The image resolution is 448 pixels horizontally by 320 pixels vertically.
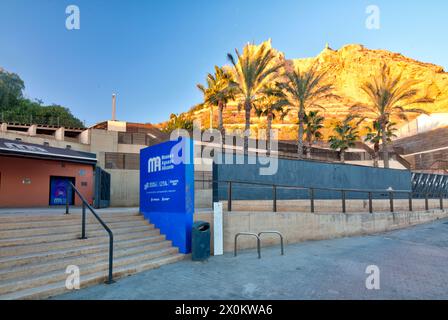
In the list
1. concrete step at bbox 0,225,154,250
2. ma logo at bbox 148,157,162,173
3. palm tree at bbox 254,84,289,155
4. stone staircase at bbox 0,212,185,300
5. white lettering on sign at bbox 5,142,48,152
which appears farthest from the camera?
palm tree at bbox 254,84,289,155

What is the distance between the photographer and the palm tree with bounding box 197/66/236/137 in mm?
26109

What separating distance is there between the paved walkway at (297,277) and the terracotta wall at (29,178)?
1300 cm

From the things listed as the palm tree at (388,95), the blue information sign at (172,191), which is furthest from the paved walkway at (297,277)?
the palm tree at (388,95)

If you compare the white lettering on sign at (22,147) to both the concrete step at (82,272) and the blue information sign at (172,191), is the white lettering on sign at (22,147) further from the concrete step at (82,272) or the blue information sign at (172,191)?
the concrete step at (82,272)

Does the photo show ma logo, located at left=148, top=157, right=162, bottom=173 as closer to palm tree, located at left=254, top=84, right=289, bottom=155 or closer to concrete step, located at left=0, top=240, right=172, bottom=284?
concrete step, located at left=0, top=240, right=172, bottom=284

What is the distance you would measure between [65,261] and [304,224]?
816cm

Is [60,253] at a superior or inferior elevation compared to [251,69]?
inferior

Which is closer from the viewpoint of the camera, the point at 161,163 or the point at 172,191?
the point at 172,191

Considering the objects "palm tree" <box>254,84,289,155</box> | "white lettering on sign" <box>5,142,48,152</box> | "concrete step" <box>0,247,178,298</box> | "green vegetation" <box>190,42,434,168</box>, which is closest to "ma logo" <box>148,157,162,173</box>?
"concrete step" <box>0,247,178,298</box>

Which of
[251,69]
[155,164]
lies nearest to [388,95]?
[251,69]

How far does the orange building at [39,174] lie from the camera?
50.0ft

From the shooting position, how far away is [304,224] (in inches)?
454

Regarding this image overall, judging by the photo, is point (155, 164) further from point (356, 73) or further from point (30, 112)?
point (356, 73)
